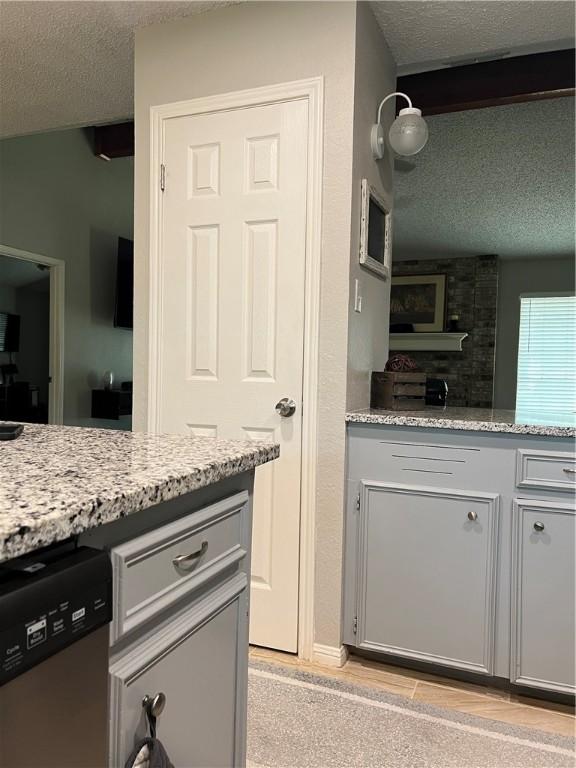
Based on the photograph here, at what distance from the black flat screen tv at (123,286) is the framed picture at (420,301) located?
355cm

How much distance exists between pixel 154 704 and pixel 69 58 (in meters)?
2.86

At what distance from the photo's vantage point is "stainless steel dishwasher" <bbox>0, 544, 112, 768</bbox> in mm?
618

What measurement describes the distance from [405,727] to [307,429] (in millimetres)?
1034

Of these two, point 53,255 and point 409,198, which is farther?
point 409,198

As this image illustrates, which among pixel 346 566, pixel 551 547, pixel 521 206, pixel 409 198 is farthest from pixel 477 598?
pixel 521 206

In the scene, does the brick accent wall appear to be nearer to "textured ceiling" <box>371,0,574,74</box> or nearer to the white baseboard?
"textured ceiling" <box>371,0,574,74</box>

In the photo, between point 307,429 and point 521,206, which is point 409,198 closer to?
point 521,206

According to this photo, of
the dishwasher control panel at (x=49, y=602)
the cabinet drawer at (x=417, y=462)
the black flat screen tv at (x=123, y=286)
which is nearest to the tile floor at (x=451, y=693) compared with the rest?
the cabinet drawer at (x=417, y=462)

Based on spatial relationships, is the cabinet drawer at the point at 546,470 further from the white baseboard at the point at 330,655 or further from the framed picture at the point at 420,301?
the framed picture at the point at 420,301

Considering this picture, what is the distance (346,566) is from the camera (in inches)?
85.9

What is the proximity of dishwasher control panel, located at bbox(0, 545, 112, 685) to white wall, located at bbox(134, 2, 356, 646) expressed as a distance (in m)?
1.49

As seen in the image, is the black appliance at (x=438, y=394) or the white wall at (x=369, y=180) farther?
the black appliance at (x=438, y=394)

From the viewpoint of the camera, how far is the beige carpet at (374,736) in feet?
5.35

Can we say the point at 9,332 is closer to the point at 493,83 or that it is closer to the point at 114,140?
the point at 114,140
